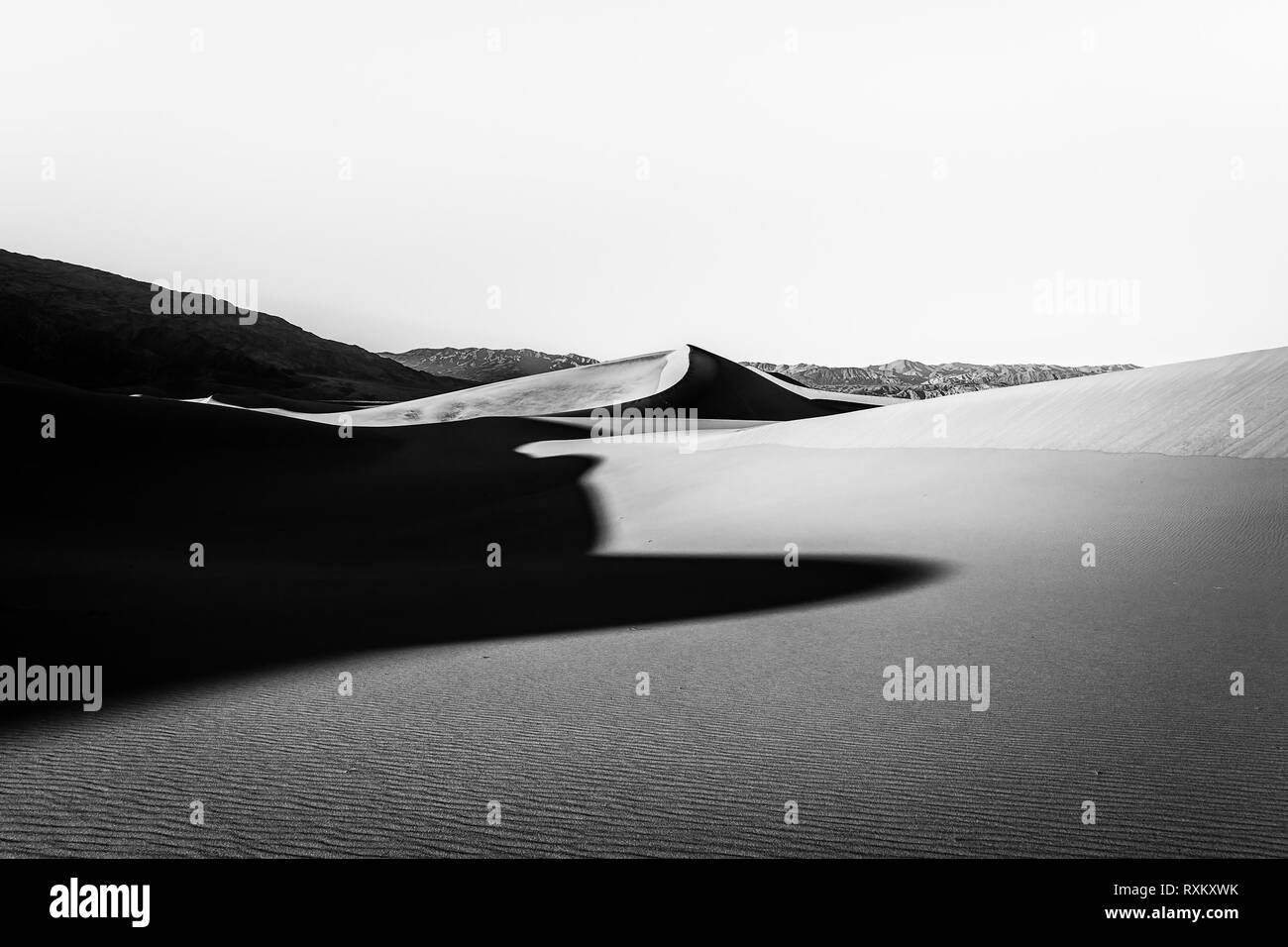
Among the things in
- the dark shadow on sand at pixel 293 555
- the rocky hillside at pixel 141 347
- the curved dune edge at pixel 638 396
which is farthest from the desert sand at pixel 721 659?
the rocky hillside at pixel 141 347

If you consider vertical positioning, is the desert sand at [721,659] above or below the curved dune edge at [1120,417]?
below

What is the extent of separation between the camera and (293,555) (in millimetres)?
16094

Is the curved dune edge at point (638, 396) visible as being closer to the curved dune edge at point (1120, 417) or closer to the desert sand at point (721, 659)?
the curved dune edge at point (1120, 417)

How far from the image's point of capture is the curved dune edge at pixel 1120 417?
53.8 feet

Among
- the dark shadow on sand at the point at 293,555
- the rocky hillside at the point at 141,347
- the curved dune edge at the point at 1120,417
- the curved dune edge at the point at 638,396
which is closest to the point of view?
the dark shadow on sand at the point at 293,555

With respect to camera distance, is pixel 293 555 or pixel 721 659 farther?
pixel 293 555

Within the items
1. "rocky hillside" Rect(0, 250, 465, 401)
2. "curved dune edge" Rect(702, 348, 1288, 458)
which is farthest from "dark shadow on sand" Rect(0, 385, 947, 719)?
"rocky hillside" Rect(0, 250, 465, 401)

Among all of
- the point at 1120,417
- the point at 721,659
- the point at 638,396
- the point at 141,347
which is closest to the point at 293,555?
the point at 721,659

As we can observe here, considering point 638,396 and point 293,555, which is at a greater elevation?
point 638,396

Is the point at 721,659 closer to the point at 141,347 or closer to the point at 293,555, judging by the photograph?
the point at 293,555

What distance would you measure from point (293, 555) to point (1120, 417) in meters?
15.9

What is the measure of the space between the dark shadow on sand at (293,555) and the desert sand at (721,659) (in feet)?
0.30

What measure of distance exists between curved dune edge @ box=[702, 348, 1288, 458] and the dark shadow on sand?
7.74 m
